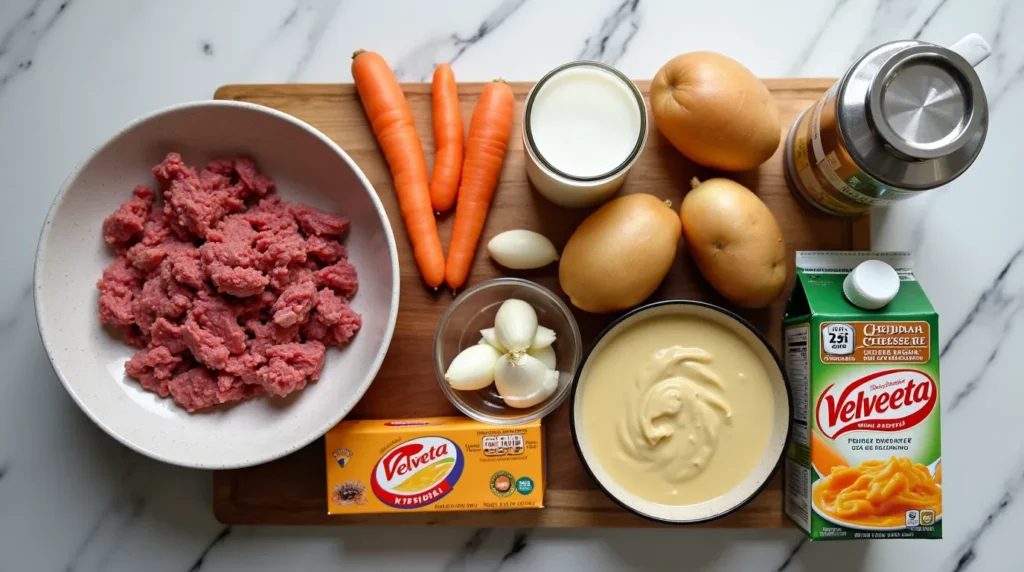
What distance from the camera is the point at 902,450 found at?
102cm

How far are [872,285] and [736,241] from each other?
22 centimetres

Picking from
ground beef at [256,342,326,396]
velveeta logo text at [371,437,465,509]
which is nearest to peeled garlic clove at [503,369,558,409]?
velveeta logo text at [371,437,465,509]

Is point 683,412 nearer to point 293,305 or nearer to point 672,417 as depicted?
point 672,417

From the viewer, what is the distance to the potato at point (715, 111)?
3.41 feet

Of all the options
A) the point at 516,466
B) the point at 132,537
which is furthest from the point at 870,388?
the point at 132,537

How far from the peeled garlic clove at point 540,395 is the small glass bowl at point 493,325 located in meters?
0.02

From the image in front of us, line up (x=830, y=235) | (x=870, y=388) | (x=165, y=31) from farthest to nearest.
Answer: (x=165, y=31)
(x=830, y=235)
(x=870, y=388)

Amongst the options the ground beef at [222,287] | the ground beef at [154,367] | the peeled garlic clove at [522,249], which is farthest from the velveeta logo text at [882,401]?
the ground beef at [154,367]

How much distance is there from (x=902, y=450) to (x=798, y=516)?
0.65 ft

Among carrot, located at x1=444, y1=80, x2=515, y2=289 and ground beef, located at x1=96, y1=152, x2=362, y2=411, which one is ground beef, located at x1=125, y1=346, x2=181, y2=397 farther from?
carrot, located at x1=444, y1=80, x2=515, y2=289

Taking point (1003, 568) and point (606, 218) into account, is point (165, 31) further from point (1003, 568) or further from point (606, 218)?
point (1003, 568)

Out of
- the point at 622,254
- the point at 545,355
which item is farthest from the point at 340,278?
the point at 622,254

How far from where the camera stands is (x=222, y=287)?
3.50 ft

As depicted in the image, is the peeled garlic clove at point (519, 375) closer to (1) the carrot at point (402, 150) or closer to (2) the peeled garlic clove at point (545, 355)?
(2) the peeled garlic clove at point (545, 355)
